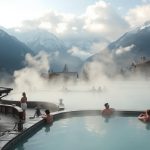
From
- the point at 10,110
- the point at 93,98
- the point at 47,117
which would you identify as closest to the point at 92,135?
the point at 47,117

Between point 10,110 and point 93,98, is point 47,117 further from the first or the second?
point 93,98

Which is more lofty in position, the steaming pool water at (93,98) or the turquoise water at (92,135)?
the steaming pool water at (93,98)

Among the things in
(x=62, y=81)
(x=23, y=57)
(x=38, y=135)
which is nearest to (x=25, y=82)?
(x=62, y=81)

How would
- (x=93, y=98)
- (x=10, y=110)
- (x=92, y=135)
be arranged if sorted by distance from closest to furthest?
(x=92, y=135) < (x=10, y=110) < (x=93, y=98)

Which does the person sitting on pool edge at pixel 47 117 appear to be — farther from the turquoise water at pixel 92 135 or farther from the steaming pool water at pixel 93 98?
the steaming pool water at pixel 93 98

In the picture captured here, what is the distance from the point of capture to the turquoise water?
46.0 feet

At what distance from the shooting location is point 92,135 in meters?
16.2

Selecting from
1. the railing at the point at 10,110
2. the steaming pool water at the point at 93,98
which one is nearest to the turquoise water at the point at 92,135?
the railing at the point at 10,110

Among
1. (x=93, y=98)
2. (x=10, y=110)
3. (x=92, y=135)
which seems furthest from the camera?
(x=93, y=98)

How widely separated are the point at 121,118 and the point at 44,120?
5060 millimetres

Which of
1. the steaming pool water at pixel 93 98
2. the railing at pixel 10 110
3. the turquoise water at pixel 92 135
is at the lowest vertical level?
the turquoise water at pixel 92 135

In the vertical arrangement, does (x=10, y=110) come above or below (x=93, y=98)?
below

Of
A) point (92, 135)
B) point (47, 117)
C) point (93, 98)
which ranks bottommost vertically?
point (92, 135)

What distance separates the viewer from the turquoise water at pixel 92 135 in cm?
1401
